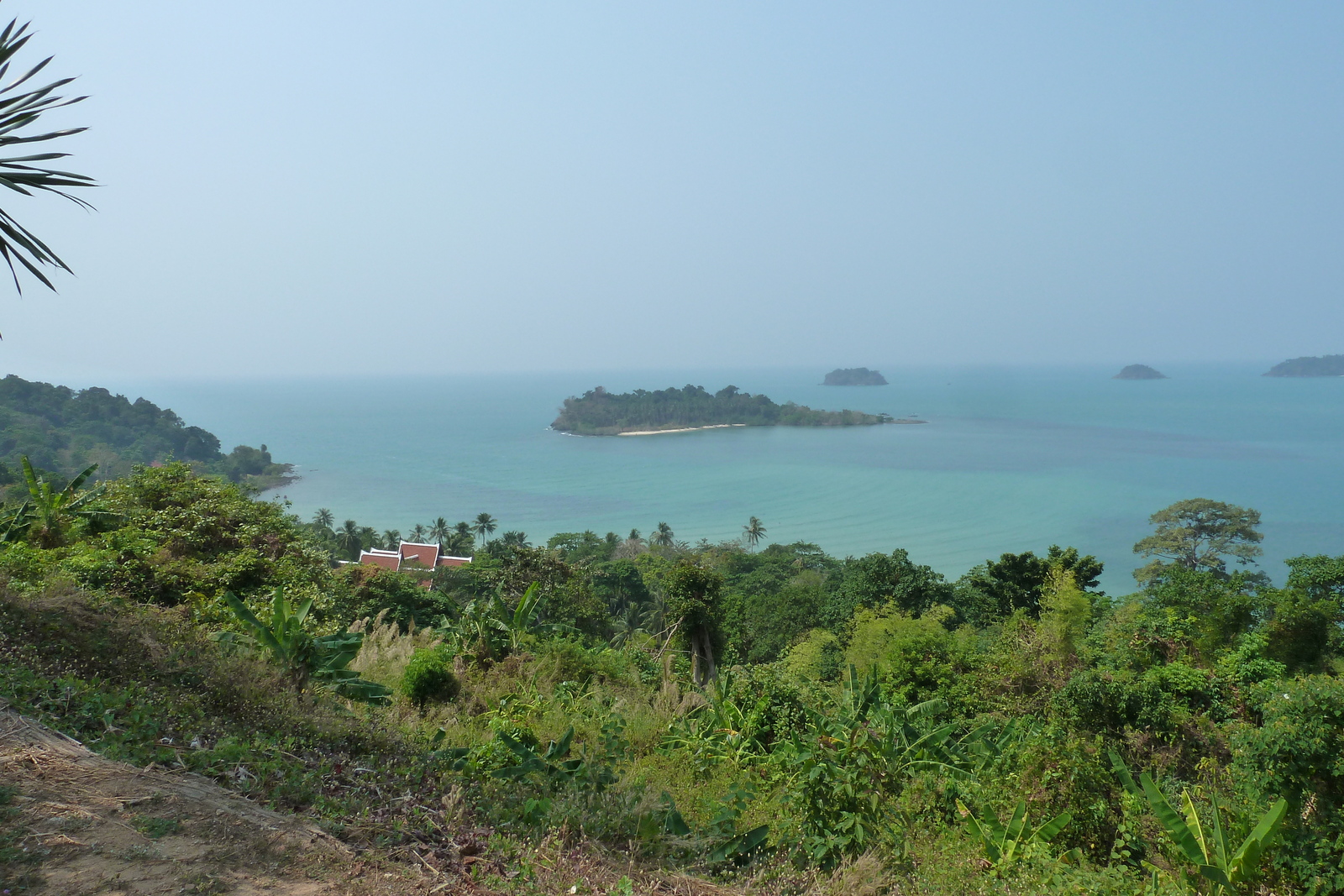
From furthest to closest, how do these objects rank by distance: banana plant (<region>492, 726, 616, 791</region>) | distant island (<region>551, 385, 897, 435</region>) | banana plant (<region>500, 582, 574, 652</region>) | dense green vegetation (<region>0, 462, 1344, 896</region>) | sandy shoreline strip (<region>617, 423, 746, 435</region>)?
distant island (<region>551, 385, 897, 435</region>) → sandy shoreline strip (<region>617, 423, 746, 435</region>) → banana plant (<region>500, 582, 574, 652</region>) → banana plant (<region>492, 726, 616, 791</region>) → dense green vegetation (<region>0, 462, 1344, 896</region>)

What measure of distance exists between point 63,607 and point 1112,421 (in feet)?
488

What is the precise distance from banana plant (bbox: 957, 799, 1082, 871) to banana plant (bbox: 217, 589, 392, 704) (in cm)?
403

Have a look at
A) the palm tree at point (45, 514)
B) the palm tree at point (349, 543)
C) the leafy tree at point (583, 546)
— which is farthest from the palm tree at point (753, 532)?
the palm tree at point (45, 514)

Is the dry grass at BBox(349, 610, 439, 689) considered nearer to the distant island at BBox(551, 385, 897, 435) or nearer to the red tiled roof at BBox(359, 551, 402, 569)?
the red tiled roof at BBox(359, 551, 402, 569)

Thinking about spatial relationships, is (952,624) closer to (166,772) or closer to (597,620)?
(597,620)

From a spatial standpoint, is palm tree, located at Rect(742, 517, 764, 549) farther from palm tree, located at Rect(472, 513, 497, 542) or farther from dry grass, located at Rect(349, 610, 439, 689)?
dry grass, located at Rect(349, 610, 439, 689)

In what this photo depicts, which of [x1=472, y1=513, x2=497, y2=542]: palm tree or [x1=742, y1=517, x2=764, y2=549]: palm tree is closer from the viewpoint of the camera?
[x1=472, y1=513, x2=497, y2=542]: palm tree

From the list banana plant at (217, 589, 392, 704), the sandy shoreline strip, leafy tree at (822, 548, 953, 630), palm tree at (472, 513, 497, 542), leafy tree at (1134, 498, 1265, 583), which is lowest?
palm tree at (472, 513, 497, 542)

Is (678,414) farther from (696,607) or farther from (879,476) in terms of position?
(696,607)

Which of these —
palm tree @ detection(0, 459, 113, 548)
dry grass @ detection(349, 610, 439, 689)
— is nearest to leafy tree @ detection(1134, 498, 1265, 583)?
dry grass @ detection(349, 610, 439, 689)

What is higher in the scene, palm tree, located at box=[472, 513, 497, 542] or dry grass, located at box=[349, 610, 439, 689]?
dry grass, located at box=[349, 610, 439, 689]

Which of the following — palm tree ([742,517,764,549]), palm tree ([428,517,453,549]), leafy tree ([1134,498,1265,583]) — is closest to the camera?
leafy tree ([1134,498,1265,583])

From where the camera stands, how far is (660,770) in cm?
510

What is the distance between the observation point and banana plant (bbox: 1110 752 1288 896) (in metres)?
3.79
